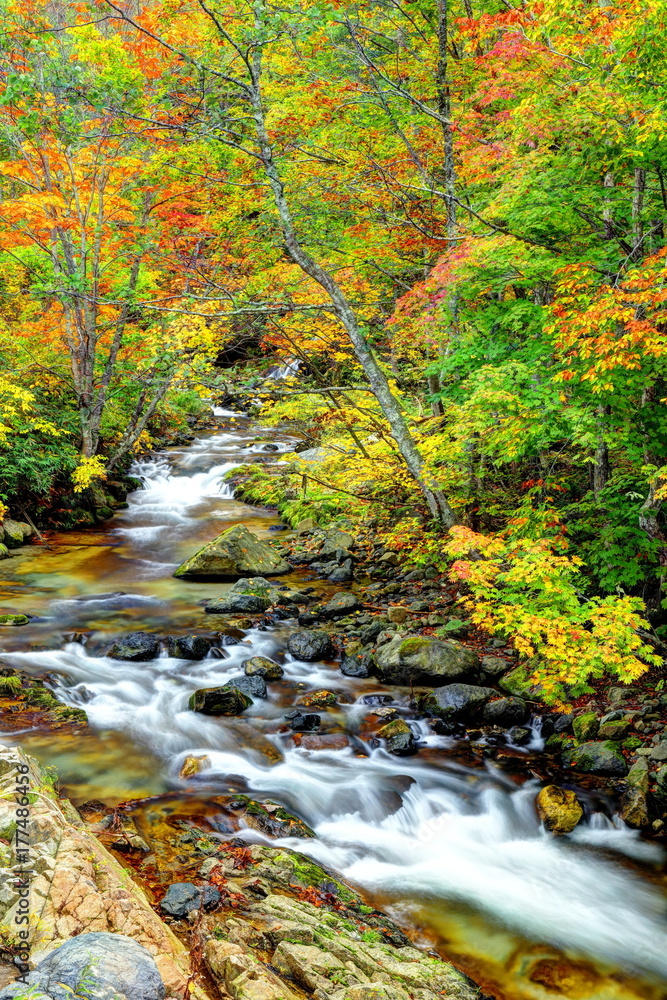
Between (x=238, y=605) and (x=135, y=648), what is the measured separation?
232cm

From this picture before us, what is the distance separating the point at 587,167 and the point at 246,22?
521 cm

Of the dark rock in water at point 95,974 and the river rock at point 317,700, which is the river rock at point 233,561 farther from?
the dark rock in water at point 95,974

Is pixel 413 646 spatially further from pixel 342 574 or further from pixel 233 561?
pixel 233 561

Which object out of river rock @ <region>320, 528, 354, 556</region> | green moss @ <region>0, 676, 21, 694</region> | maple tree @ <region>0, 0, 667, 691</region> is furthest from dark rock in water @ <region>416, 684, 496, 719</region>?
river rock @ <region>320, 528, 354, 556</region>

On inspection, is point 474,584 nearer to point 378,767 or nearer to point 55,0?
point 378,767

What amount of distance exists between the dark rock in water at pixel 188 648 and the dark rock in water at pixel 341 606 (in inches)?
93.2

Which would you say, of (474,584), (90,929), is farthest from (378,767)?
(90,929)

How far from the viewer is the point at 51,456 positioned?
14844 mm

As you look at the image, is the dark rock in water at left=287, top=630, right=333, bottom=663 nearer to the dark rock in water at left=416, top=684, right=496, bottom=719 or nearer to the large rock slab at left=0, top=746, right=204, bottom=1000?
the dark rock in water at left=416, top=684, right=496, bottom=719

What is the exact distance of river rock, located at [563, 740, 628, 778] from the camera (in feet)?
21.2

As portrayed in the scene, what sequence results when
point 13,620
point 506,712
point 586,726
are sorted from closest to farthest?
point 586,726 < point 506,712 < point 13,620

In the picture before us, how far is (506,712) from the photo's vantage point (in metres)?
7.40

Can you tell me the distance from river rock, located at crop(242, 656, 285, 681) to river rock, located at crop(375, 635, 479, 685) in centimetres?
144

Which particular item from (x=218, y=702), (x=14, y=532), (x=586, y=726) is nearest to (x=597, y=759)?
(x=586, y=726)
